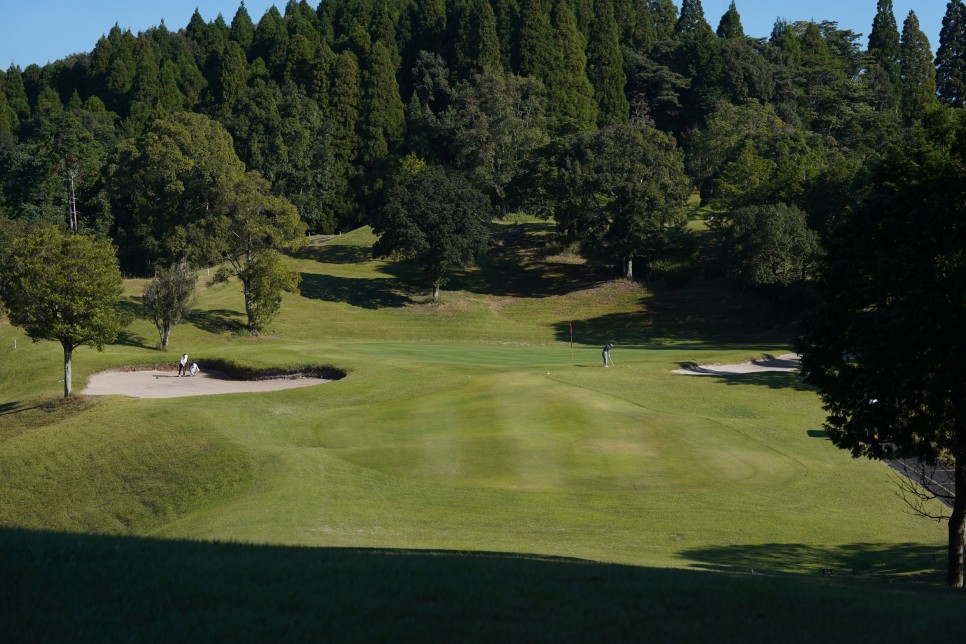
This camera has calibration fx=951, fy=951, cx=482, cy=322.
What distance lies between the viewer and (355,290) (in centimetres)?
8431

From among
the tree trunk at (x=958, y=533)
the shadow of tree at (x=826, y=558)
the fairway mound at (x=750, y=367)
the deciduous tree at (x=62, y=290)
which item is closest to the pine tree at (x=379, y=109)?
the fairway mound at (x=750, y=367)

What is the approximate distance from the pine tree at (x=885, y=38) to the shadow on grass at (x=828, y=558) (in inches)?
5359

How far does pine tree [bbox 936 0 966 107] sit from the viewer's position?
138 m

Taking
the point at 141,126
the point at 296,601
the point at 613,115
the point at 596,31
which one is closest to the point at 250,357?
the point at 296,601

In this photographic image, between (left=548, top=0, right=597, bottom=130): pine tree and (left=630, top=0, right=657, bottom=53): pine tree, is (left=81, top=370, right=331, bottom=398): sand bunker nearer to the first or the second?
(left=548, top=0, right=597, bottom=130): pine tree

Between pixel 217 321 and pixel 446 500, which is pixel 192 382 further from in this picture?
pixel 446 500

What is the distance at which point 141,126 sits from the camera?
389 ft

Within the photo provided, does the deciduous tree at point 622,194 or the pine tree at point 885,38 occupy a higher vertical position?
the pine tree at point 885,38

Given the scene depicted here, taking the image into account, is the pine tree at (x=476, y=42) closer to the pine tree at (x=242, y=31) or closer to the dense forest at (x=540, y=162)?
the dense forest at (x=540, y=162)

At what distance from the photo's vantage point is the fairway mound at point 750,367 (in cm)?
4994

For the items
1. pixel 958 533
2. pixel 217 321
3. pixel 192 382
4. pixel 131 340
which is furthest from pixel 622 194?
pixel 958 533

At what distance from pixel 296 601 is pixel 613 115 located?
12340 centimetres

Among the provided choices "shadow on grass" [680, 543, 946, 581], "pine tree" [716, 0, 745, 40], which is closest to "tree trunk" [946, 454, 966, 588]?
"shadow on grass" [680, 543, 946, 581]

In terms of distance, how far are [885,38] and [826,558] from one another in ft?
474
